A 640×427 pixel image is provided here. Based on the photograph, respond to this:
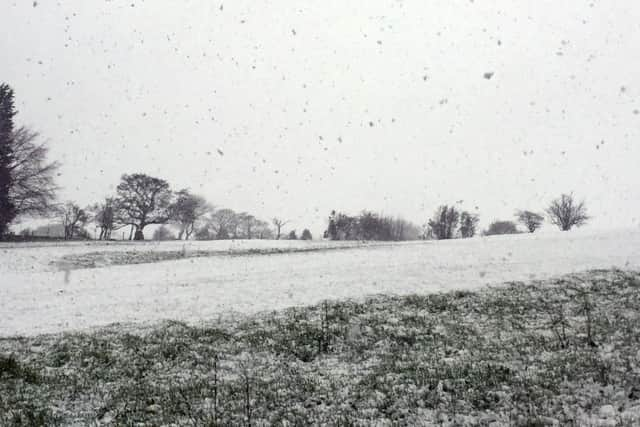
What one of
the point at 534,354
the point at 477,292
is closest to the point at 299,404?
the point at 534,354

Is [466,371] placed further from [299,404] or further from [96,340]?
[96,340]

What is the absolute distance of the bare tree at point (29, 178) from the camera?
130 feet

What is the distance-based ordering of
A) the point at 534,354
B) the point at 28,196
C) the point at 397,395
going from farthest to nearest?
the point at 28,196
the point at 534,354
the point at 397,395

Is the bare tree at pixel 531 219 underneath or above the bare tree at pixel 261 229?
above

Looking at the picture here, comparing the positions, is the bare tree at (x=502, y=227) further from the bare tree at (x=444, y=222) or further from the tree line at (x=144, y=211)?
the bare tree at (x=444, y=222)

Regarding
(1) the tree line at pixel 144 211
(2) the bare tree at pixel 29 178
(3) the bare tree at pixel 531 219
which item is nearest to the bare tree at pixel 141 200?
(1) the tree line at pixel 144 211

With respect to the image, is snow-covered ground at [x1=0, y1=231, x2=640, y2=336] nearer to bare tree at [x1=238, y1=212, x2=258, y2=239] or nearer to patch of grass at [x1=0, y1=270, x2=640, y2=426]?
patch of grass at [x1=0, y1=270, x2=640, y2=426]

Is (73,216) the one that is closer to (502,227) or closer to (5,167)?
(5,167)

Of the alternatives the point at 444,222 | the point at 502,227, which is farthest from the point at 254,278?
the point at 502,227

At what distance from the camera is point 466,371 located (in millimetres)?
6445

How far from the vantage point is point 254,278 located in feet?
67.8

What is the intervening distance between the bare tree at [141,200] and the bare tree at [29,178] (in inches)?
740

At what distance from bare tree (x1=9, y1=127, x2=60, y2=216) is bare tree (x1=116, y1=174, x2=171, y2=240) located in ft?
61.7

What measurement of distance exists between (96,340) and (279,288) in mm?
8023
